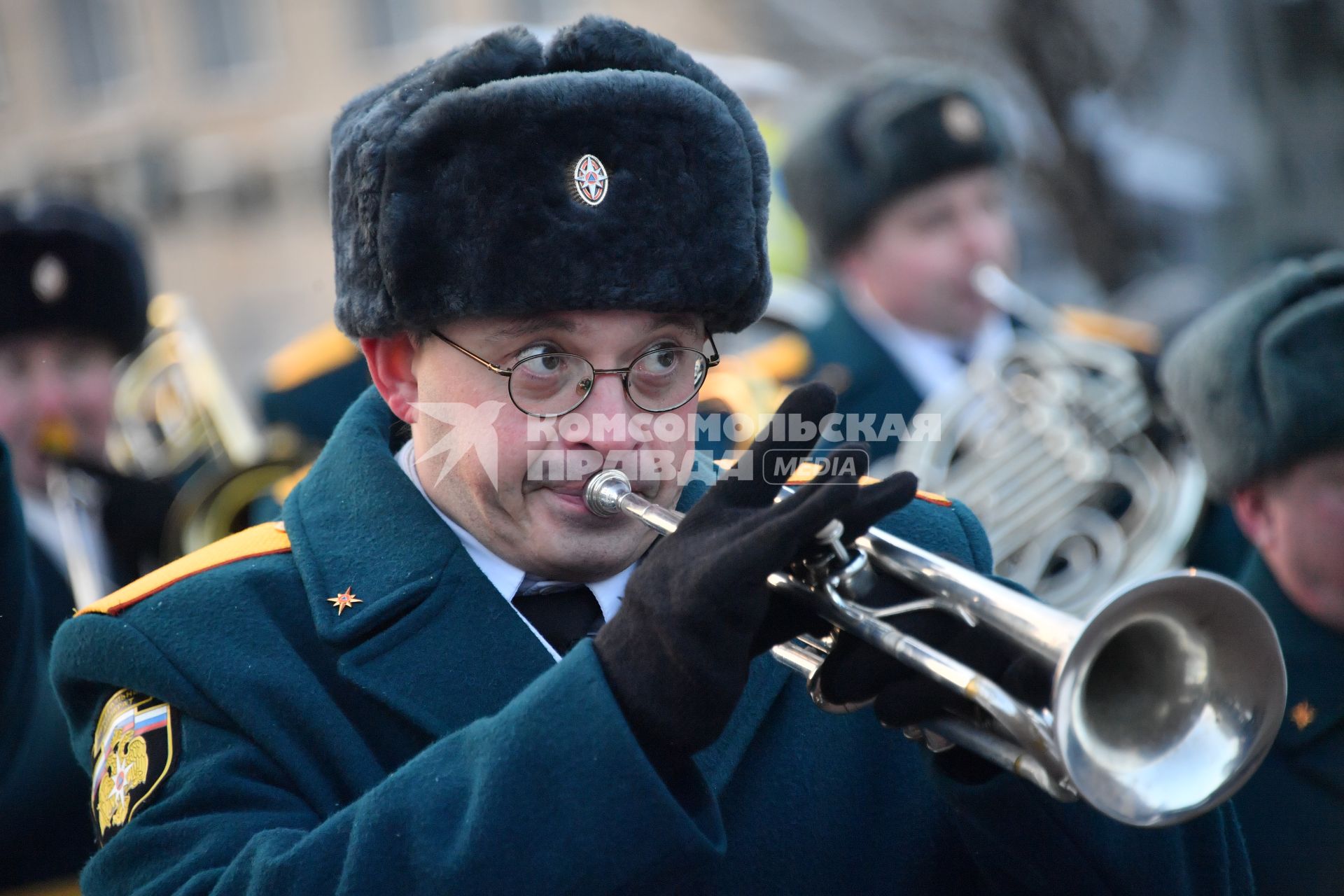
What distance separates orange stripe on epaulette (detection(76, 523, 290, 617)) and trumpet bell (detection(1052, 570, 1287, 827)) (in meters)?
1.32

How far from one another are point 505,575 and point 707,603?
0.70 meters

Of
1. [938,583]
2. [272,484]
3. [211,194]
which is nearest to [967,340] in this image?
[272,484]

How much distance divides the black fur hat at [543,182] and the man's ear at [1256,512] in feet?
5.41

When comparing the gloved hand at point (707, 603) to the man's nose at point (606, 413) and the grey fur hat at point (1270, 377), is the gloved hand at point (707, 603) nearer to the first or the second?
the man's nose at point (606, 413)

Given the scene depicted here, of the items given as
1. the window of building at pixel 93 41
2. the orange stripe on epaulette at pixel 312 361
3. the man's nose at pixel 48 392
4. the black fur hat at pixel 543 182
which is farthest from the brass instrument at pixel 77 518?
the window of building at pixel 93 41

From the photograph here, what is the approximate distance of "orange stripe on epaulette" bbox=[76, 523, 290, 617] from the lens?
95.5 inches

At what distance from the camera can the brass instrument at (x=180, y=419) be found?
551 cm

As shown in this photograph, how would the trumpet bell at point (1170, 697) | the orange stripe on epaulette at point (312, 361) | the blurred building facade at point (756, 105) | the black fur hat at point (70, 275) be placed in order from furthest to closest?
the blurred building facade at point (756, 105)
the orange stripe on epaulette at point (312, 361)
the black fur hat at point (70, 275)
the trumpet bell at point (1170, 697)

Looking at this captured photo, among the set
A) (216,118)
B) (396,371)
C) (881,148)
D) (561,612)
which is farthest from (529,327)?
(216,118)

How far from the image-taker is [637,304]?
2.36 meters

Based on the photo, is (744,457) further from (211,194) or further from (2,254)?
(211,194)

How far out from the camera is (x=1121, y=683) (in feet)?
6.38

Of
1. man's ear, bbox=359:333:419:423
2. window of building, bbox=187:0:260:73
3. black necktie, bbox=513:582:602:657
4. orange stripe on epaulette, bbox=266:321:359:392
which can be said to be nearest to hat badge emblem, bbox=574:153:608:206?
man's ear, bbox=359:333:419:423

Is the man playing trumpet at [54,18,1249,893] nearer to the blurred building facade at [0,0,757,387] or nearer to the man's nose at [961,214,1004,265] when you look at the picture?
the man's nose at [961,214,1004,265]
